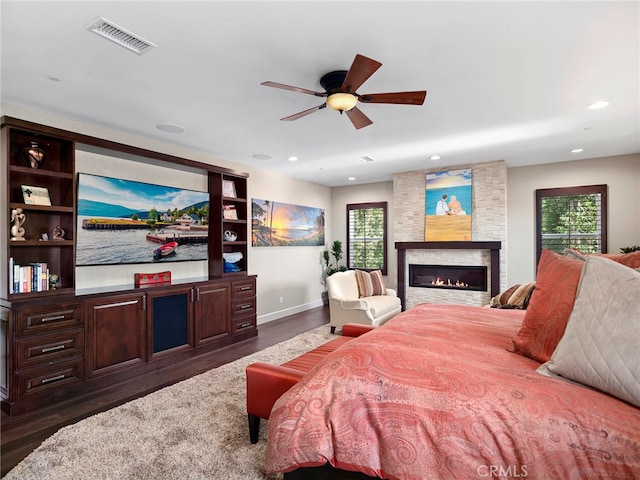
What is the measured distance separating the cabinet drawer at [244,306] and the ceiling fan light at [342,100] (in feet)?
10.0

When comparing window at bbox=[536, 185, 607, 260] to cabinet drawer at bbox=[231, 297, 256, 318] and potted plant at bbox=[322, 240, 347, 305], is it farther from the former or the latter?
cabinet drawer at bbox=[231, 297, 256, 318]

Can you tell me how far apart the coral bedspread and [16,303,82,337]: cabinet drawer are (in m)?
2.51

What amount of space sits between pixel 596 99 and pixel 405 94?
2052mm

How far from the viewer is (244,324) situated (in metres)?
4.64

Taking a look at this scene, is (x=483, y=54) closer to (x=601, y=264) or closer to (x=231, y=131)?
(x=601, y=264)

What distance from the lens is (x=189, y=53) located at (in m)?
2.19

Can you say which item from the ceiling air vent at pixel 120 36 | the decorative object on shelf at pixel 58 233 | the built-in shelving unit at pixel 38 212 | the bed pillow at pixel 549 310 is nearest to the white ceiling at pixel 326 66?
the ceiling air vent at pixel 120 36

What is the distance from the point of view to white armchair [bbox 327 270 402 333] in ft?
15.0

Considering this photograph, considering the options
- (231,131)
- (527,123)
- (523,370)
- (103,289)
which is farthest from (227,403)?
(527,123)

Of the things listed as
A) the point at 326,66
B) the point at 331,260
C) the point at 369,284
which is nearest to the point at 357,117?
the point at 326,66

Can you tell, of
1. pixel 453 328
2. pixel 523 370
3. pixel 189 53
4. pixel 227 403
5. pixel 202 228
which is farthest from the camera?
pixel 202 228

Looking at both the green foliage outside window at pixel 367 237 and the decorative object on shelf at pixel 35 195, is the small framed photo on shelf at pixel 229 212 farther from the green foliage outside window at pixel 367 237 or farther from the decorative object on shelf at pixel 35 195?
the green foliage outside window at pixel 367 237

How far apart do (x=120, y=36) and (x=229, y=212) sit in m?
3.02

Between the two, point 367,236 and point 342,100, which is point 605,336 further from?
point 367,236
